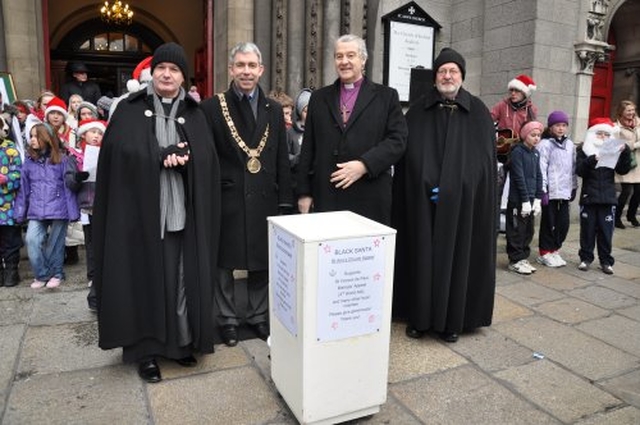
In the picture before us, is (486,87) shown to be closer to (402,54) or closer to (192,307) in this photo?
(402,54)

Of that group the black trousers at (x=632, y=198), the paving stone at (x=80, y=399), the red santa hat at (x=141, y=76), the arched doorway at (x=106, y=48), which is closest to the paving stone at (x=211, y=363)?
the paving stone at (x=80, y=399)

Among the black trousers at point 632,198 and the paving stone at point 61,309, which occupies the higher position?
the black trousers at point 632,198

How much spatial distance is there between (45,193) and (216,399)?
9.12 feet

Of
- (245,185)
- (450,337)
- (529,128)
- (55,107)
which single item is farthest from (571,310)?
(55,107)

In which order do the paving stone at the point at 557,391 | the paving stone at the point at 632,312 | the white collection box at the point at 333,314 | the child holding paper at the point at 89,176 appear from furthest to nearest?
the paving stone at the point at 632,312 → the child holding paper at the point at 89,176 → the paving stone at the point at 557,391 → the white collection box at the point at 333,314

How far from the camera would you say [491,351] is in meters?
3.62

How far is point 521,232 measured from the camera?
564cm

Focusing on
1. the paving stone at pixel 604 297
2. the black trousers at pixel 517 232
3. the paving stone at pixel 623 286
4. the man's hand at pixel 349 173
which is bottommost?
the paving stone at pixel 604 297

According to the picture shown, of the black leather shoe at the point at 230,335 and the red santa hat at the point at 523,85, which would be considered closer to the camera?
the black leather shoe at the point at 230,335

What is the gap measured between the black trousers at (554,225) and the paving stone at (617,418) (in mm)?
3285

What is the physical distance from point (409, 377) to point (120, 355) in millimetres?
1825

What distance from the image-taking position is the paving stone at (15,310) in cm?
401

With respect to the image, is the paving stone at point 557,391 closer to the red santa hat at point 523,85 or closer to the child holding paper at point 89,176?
the child holding paper at point 89,176

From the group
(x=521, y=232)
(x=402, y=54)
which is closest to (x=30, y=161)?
(x=521, y=232)
